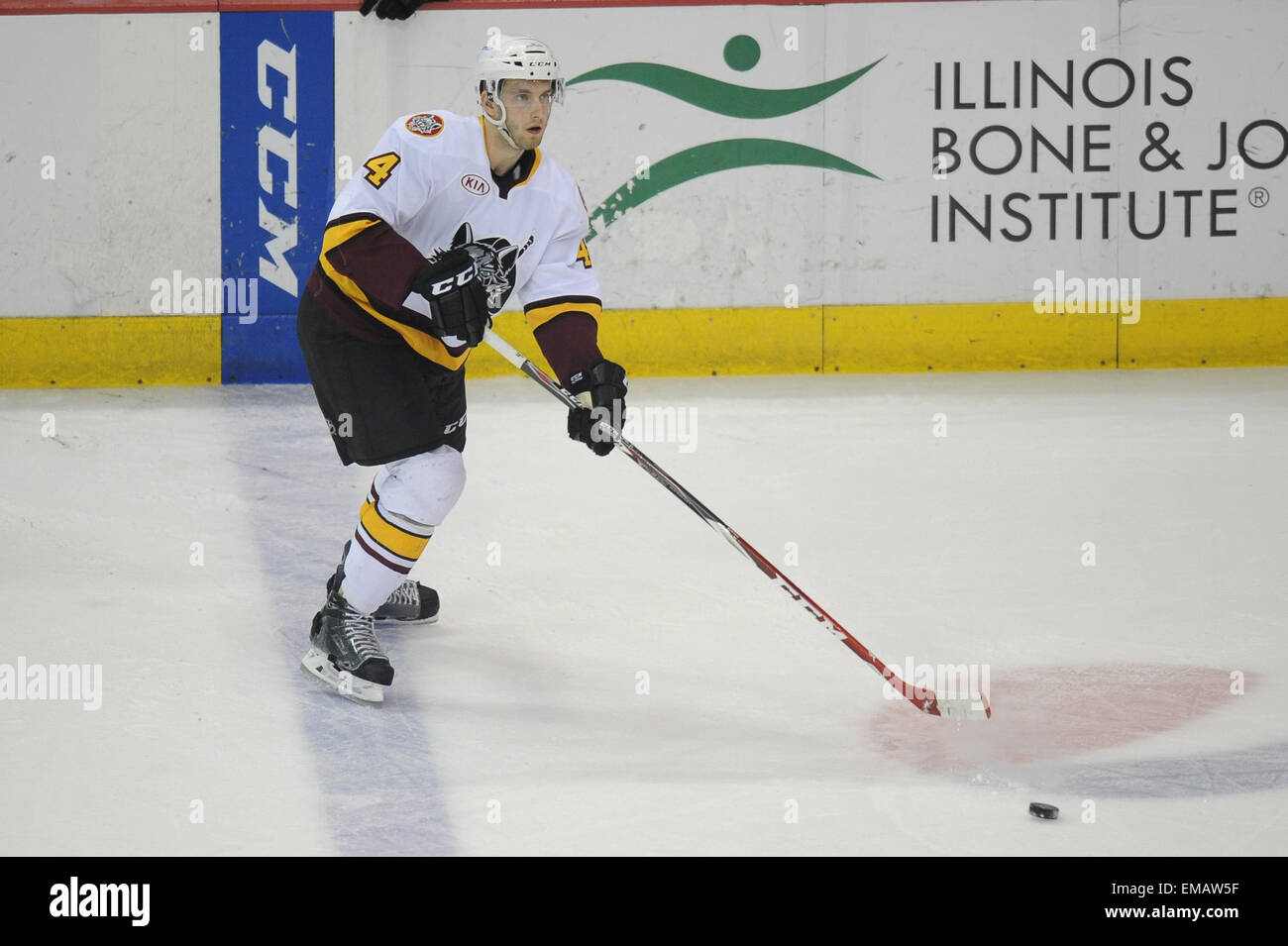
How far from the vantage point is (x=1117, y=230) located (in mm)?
6695

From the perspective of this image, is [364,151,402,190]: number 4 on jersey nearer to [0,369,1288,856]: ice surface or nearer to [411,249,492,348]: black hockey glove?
[411,249,492,348]: black hockey glove

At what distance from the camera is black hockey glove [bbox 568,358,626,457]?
10.5ft

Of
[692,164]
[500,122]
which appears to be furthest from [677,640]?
[692,164]

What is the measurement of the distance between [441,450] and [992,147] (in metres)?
3.88

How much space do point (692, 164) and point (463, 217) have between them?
3455 mm

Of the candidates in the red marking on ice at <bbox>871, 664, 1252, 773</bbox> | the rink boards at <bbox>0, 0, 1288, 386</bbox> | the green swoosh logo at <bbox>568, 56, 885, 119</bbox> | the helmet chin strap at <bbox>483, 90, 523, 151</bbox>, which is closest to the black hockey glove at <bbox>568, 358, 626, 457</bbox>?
the helmet chin strap at <bbox>483, 90, 523, 151</bbox>

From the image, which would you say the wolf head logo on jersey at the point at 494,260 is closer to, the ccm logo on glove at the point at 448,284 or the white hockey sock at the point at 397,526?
the ccm logo on glove at the point at 448,284

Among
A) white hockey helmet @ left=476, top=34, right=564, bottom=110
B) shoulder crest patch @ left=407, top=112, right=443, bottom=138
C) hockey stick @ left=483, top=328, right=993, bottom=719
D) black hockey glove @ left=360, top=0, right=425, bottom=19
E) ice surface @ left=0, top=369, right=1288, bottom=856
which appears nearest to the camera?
ice surface @ left=0, top=369, right=1288, bottom=856

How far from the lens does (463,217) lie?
3295mm

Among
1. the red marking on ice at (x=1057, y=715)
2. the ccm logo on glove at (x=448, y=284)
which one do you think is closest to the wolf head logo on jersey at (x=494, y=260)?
the ccm logo on glove at (x=448, y=284)

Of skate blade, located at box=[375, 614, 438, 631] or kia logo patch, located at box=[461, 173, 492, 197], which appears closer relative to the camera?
kia logo patch, located at box=[461, 173, 492, 197]

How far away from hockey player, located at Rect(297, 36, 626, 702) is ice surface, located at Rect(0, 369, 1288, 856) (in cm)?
24

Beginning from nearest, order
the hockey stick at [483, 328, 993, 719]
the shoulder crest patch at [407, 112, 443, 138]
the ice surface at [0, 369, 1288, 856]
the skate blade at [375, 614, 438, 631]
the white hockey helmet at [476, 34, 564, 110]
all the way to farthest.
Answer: the ice surface at [0, 369, 1288, 856], the hockey stick at [483, 328, 993, 719], the white hockey helmet at [476, 34, 564, 110], the shoulder crest patch at [407, 112, 443, 138], the skate blade at [375, 614, 438, 631]

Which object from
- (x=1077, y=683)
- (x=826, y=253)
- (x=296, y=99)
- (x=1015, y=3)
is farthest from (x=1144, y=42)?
(x=1077, y=683)
